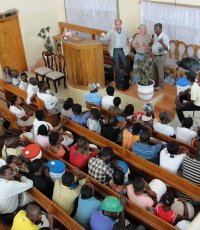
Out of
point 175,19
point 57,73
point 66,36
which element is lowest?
point 57,73

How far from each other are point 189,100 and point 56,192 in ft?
10.6

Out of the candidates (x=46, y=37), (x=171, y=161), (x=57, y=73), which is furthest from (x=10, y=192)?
(x=46, y=37)

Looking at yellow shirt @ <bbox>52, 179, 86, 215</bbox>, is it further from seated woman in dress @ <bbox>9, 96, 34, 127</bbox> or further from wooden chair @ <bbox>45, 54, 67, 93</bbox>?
wooden chair @ <bbox>45, 54, 67, 93</bbox>

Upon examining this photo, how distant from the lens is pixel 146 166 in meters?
4.72

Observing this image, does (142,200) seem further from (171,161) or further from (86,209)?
(171,161)

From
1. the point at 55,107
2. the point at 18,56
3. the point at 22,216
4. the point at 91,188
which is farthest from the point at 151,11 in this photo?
the point at 22,216

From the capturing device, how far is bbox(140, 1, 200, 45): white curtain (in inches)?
Answer: 287

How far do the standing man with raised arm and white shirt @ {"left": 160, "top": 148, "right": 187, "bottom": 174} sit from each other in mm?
3416

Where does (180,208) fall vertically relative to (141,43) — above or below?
below

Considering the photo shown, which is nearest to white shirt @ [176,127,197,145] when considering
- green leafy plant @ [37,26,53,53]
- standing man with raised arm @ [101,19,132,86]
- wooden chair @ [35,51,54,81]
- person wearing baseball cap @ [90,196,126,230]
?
person wearing baseball cap @ [90,196,126,230]

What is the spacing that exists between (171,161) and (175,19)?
13.4 ft

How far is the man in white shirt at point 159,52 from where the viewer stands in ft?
23.5

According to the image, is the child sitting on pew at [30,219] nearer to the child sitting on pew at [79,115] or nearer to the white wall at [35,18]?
the child sitting on pew at [79,115]

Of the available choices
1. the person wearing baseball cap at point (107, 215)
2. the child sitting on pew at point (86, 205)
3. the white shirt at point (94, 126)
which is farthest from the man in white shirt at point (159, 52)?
the person wearing baseball cap at point (107, 215)
